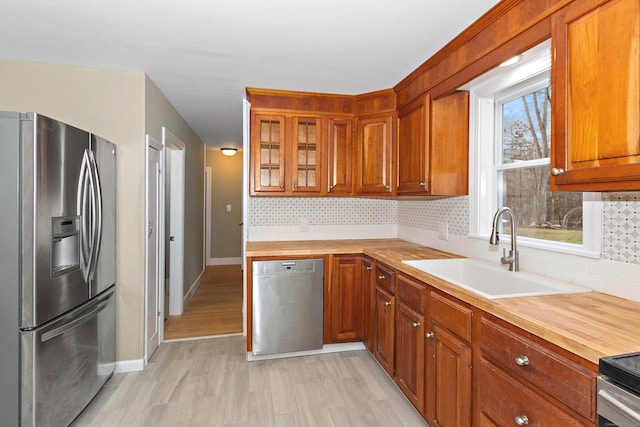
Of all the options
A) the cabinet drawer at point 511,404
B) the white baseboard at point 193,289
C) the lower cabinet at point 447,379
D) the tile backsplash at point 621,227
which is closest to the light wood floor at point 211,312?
the white baseboard at point 193,289

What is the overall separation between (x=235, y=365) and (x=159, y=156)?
6.66ft

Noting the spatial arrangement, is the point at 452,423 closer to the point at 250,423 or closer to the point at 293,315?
the point at 250,423

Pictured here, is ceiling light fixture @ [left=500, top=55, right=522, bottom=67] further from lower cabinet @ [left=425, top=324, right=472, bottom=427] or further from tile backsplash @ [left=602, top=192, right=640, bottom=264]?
lower cabinet @ [left=425, top=324, right=472, bottom=427]

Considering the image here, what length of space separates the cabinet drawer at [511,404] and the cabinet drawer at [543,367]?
4 centimetres

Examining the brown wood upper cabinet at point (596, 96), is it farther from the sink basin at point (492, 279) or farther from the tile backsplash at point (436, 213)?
the tile backsplash at point (436, 213)

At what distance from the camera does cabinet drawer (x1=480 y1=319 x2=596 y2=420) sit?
983 millimetres

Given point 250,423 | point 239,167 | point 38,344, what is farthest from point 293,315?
point 239,167

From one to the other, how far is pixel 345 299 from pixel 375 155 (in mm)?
1360

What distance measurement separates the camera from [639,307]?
1322mm

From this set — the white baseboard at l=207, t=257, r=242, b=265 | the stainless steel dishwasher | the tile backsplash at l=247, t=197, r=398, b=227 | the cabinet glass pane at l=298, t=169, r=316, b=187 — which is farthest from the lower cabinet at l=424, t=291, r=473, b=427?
the white baseboard at l=207, t=257, r=242, b=265

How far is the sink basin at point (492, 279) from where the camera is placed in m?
1.59

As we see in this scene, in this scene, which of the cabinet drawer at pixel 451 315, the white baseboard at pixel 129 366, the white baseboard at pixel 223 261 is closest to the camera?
the cabinet drawer at pixel 451 315

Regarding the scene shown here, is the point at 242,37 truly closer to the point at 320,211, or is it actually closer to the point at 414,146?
the point at 414,146

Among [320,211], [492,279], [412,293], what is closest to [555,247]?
[492,279]
